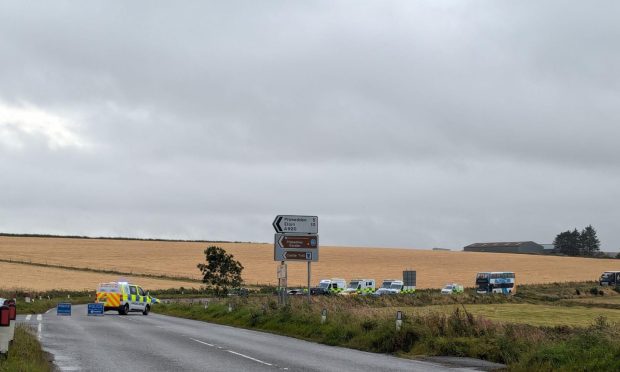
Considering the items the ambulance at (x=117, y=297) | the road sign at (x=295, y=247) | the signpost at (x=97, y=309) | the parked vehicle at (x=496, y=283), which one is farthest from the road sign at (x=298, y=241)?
the parked vehicle at (x=496, y=283)

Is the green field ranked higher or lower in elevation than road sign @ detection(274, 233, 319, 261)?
lower

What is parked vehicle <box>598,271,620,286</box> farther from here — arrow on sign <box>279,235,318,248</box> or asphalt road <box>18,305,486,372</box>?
asphalt road <box>18,305,486,372</box>

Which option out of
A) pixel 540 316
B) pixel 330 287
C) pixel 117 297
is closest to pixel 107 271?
pixel 330 287

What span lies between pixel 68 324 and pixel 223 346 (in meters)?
13.3

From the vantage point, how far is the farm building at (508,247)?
18962 centimetres

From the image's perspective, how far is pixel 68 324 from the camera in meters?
32.9

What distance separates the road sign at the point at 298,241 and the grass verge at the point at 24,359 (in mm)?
16046

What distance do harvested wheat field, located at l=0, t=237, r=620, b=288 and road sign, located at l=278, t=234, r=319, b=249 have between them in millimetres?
52012

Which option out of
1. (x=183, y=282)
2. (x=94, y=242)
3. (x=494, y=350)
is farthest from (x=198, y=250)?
(x=494, y=350)

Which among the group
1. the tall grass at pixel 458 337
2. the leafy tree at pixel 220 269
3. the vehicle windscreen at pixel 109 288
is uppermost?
the leafy tree at pixel 220 269

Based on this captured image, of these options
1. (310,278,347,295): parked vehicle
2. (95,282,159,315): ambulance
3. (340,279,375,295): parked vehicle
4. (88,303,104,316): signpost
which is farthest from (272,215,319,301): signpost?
(340,279,375,295): parked vehicle

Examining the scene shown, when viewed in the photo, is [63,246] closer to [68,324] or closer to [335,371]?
[68,324]

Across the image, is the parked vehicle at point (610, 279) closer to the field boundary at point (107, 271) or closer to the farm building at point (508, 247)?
the field boundary at point (107, 271)

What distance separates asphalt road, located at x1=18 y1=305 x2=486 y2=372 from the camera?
16781 millimetres
